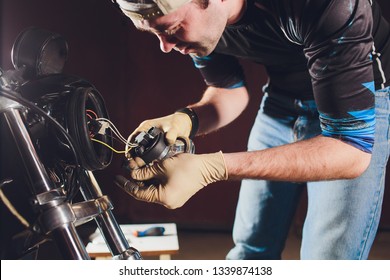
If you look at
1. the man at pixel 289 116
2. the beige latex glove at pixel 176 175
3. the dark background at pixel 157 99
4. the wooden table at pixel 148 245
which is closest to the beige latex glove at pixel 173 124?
the man at pixel 289 116

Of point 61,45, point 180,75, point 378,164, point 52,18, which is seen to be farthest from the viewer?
point 180,75

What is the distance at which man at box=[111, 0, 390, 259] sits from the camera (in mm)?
791

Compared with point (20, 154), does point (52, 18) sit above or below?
above

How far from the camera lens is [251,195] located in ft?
3.95

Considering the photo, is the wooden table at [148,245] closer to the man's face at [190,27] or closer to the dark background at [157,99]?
the man's face at [190,27]

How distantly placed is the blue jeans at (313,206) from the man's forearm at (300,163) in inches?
6.2

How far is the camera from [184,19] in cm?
86

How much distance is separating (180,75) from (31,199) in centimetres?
221

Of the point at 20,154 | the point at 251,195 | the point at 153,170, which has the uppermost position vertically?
the point at 20,154

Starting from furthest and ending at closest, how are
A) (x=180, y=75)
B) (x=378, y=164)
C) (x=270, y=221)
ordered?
(x=180, y=75) < (x=270, y=221) < (x=378, y=164)

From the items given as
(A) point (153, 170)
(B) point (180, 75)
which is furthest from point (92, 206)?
(B) point (180, 75)

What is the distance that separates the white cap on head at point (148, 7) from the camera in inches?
30.2

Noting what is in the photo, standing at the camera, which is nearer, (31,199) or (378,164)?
(31,199)

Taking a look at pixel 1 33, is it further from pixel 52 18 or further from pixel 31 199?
pixel 31 199
